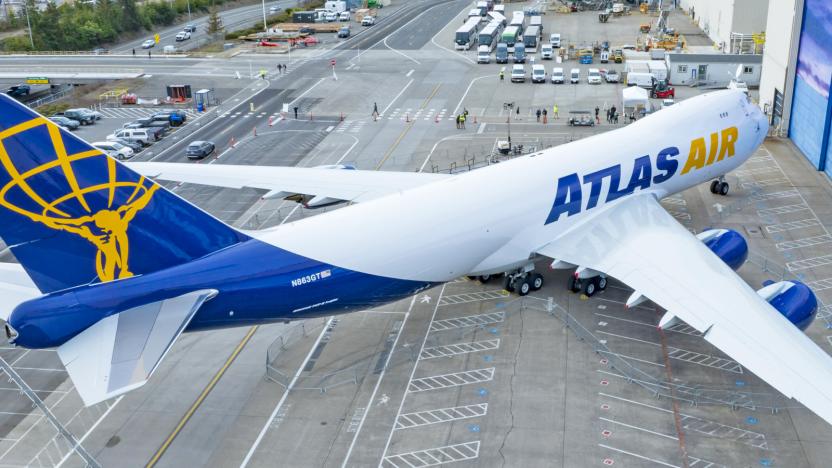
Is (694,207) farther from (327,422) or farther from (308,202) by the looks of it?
(327,422)

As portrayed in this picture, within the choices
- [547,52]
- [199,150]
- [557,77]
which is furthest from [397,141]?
[547,52]

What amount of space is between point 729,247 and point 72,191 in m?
33.6

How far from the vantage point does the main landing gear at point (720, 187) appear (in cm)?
5812

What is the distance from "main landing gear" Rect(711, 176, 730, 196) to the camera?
5812cm

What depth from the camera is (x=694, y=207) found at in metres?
56.4

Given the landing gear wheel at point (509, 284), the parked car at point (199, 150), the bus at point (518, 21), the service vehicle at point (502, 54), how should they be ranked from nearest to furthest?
the landing gear wheel at point (509, 284), the parked car at point (199, 150), the service vehicle at point (502, 54), the bus at point (518, 21)

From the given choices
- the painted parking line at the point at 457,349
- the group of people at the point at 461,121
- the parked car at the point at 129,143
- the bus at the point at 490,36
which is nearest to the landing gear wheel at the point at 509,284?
the painted parking line at the point at 457,349

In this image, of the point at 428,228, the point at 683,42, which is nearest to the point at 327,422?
the point at 428,228

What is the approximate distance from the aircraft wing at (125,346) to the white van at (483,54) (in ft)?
276

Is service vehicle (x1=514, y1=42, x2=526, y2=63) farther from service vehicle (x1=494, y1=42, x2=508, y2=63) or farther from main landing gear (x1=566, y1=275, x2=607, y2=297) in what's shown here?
main landing gear (x1=566, y1=275, x2=607, y2=297)

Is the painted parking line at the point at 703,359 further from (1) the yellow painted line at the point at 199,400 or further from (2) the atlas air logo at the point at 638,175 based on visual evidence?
(1) the yellow painted line at the point at 199,400

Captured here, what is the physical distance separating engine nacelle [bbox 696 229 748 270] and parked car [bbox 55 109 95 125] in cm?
6925

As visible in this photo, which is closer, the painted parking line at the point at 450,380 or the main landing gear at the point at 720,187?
the painted parking line at the point at 450,380

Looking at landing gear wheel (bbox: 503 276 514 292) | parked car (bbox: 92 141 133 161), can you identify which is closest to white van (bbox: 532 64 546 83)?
parked car (bbox: 92 141 133 161)
